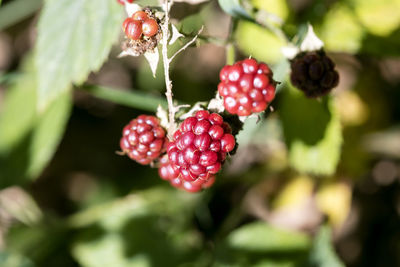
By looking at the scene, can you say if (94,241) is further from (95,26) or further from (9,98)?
(95,26)

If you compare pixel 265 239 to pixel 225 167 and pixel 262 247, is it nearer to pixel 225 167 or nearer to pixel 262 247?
pixel 262 247

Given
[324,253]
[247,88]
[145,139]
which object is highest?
[247,88]

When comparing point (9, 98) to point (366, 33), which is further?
point (9, 98)

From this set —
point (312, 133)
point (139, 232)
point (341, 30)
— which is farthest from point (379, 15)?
point (139, 232)

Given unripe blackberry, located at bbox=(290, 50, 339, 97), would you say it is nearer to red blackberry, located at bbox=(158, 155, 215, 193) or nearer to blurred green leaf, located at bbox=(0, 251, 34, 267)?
red blackberry, located at bbox=(158, 155, 215, 193)

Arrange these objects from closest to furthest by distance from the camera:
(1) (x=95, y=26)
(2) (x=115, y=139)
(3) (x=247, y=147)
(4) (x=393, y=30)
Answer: (1) (x=95, y=26)
(4) (x=393, y=30)
(3) (x=247, y=147)
(2) (x=115, y=139)

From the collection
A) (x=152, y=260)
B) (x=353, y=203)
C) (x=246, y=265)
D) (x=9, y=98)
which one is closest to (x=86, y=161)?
(x=9, y=98)

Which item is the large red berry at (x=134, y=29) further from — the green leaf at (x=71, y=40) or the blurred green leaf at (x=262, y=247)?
the blurred green leaf at (x=262, y=247)
